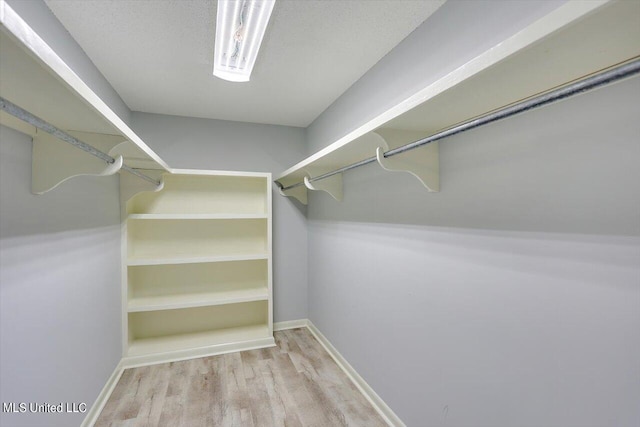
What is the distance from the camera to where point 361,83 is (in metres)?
2.05

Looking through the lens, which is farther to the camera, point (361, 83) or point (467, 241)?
point (361, 83)

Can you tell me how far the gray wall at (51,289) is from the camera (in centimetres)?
107

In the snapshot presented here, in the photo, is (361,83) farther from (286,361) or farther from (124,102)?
(286,361)

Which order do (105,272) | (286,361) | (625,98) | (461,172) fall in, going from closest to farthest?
(625,98) → (461,172) → (105,272) → (286,361)

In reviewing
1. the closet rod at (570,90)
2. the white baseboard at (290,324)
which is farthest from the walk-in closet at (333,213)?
the white baseboard at (290,324)

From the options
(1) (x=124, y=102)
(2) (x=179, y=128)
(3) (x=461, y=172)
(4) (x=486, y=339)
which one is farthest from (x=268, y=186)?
(4) (x=486, y=339)

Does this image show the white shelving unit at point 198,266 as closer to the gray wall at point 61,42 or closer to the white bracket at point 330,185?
the white bracket at point 330,185

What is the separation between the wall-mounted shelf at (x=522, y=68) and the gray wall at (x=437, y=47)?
0.33m

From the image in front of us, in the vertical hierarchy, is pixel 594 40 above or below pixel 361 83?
below

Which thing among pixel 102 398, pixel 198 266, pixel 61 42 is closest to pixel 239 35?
pixel 61 42

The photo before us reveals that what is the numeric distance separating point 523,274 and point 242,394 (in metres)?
1.90

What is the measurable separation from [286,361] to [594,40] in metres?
2.56

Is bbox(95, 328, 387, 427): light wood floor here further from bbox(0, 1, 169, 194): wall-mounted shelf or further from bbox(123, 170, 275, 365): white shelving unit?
bbox(0, 1, 169, 194): wall-mounted shelf

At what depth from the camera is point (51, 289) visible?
1.33m
